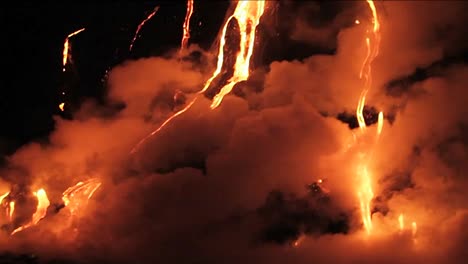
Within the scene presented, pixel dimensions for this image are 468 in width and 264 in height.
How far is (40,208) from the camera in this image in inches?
474

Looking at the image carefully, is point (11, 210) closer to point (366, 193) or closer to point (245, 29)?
point (245, 29)

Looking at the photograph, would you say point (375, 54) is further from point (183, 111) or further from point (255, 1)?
point (183, 111)

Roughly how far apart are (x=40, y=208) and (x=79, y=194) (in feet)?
2.79

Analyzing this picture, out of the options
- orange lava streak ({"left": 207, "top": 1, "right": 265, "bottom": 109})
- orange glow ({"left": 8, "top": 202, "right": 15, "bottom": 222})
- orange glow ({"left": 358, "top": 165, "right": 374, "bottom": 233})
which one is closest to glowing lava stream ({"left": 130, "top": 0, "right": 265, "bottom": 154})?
orange lava streak ({"left": 207, "top": 1, "right": 265, "bottom": 109})

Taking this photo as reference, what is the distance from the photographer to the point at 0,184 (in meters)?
12.2

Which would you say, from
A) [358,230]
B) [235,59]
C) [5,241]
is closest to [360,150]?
[358,230]

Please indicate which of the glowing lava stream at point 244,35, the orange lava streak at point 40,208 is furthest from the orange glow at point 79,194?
the glowing lava stream at point 244,35

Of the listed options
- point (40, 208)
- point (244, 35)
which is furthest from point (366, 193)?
point (40, 208)

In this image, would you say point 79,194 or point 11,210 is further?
point 11,210

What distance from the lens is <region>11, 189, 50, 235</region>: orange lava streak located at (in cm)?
1184

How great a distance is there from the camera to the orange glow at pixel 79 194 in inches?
457

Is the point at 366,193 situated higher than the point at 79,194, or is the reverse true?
the point at 79,194

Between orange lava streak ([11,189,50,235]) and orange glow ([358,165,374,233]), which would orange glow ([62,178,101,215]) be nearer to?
orange lava streak ([11,189,50,235])

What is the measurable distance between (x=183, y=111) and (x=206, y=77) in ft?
2.75
